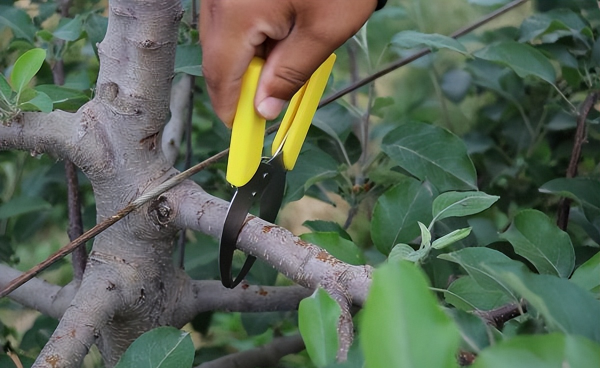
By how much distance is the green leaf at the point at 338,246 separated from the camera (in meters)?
0.52

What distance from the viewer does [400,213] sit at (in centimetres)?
59

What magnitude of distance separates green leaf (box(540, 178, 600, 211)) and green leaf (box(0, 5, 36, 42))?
65 centimetres

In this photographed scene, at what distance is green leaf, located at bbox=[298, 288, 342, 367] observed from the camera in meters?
0.30

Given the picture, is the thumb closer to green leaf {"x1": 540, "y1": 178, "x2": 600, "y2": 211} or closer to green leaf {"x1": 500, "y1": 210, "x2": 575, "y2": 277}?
green leaf {"x1": 500, "y1": 210, "x2": 575, "y2": 277}

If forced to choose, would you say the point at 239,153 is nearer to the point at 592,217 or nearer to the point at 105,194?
the point at 105,194

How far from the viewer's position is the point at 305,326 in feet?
1.01

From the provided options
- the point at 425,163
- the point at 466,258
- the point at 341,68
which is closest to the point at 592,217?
the point at 425,163

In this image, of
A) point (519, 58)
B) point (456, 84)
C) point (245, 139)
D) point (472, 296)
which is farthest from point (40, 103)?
point (456, 84)

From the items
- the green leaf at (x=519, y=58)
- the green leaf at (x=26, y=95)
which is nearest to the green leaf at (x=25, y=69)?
the green leaf at (x=26, y=95)

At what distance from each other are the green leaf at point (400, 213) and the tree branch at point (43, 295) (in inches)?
13.3

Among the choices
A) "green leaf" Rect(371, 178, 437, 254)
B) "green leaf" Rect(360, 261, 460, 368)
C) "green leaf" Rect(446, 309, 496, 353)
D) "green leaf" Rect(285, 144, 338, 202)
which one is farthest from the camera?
"green leaf" Rect(285, 144, 338, 202)

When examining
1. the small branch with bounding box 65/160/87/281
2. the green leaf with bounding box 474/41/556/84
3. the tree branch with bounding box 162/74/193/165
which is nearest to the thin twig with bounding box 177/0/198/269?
the tree branch with bounding box 162/74/193/165

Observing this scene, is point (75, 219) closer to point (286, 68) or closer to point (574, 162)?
point (286, 68)

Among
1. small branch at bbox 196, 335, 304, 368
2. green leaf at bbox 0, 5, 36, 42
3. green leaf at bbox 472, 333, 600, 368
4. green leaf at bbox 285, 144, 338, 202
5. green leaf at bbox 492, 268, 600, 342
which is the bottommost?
small branch at bbox 196, 335, 304, 368
